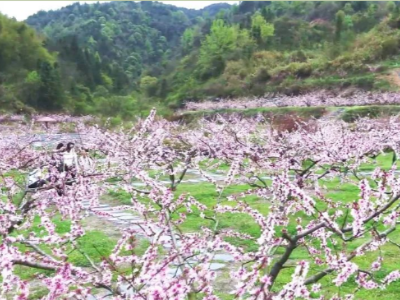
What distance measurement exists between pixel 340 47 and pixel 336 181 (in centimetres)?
4100

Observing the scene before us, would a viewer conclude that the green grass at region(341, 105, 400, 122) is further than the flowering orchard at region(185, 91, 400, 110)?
No

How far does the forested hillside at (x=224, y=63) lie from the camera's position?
46.0 metres

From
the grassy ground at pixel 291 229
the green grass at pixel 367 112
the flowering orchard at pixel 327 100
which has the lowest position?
the flowering orchard at pixel 327 100

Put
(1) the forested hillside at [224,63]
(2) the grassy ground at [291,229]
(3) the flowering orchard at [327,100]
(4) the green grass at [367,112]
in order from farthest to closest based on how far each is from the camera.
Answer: (1) the forested hillside at [224,63]
(3) the flowering orchard at [327,100]
(4) the green grass at [367,112]
(2) the grassy ground at [291,229]

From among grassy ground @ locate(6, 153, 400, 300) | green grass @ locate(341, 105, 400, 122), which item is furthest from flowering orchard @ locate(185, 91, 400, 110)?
grassy ground @ locate(6, 153, 400, 300)

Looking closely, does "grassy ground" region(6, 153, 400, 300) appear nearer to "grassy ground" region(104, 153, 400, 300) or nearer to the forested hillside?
"grassy ground" region(104, 153, 400, 300)

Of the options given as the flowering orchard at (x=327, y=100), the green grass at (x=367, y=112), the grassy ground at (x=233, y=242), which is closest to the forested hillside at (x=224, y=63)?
the flowering orchard at (x=327, y=100)

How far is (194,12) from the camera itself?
650ft

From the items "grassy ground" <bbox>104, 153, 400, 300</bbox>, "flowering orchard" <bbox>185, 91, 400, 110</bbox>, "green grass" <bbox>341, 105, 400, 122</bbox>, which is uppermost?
"grassy ground" <bbox>104, 153, 400, 300</bbox>

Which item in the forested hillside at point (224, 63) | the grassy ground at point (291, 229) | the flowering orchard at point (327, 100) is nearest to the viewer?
the grassy ground at point (291, 229)

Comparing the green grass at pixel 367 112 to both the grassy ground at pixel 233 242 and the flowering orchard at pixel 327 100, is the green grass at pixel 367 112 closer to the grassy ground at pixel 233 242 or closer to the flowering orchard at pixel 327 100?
the flowering orchard at pixel 327 100

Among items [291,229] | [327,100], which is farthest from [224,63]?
[291,229]

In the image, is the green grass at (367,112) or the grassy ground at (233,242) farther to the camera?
the green grass at (367,112)

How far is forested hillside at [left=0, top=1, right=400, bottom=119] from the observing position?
46.0 m
